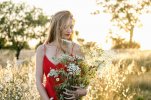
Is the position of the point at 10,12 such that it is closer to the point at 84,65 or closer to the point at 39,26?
the point at 39,26

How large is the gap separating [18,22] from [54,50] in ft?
157

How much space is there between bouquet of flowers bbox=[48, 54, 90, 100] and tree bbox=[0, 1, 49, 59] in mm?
47293

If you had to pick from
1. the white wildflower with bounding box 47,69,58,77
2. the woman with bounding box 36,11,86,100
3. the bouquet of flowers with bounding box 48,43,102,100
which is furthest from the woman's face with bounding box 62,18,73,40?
the white wildflower with bounding box 47,69,58,77

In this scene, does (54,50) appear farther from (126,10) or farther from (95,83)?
(126,10)

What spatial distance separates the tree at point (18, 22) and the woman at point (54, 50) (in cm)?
4717

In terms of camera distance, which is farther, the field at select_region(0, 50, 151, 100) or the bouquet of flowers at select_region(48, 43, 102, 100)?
the field at select_region(0, 50, 151, 100)

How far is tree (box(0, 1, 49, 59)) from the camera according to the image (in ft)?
169

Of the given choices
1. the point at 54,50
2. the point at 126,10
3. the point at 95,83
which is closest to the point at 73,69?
the point at 54,50

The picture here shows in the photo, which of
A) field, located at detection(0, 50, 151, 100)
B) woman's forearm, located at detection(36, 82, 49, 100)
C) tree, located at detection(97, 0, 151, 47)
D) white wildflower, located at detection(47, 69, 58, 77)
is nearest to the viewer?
white wildflower, located at detection(47, 69, 58, 77)

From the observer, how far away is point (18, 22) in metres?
51.7

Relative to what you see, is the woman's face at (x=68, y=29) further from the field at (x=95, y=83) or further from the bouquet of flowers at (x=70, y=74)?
the field at (x=95, y=83)

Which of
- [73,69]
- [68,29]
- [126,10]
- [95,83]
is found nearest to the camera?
[73,69]

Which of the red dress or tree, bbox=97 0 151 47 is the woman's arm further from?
tree, bbox=97 0 151 47

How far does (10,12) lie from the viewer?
169ft
